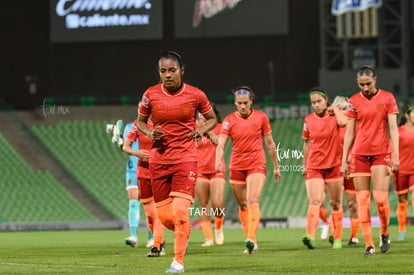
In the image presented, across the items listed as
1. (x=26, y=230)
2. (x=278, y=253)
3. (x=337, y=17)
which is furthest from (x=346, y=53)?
(x=278, y=253)

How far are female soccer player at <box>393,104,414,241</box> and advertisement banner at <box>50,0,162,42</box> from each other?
830 inches

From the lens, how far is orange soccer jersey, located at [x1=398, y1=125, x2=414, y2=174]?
20469mm

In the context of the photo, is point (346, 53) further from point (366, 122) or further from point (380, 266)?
point (380, 266)

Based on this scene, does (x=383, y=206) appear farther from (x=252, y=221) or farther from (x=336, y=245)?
(x=336, y=245)

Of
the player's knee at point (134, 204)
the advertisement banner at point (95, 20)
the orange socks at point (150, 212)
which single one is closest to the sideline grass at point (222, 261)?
the orange socks at point (150, 212)

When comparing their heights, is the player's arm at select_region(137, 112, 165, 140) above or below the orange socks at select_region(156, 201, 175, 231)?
above

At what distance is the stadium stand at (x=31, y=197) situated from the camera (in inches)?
1411

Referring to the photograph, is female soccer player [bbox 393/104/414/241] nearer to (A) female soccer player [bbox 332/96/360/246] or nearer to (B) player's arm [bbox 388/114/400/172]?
(A) female soccer player [bbox 332/96/360/246]

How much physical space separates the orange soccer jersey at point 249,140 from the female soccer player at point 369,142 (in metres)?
2.69

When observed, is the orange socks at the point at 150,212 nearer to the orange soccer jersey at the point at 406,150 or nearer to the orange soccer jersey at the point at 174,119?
the orange soccer jersey at the point at 174,119

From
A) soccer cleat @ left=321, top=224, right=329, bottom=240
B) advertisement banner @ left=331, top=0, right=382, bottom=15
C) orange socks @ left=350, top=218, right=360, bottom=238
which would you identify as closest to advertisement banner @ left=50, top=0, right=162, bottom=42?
advertisement banner @ left=331, top=0, right=382, bottom=15

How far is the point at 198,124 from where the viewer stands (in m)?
19.6

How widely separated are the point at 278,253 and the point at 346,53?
22.6m

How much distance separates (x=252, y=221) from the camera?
16.6 meters
